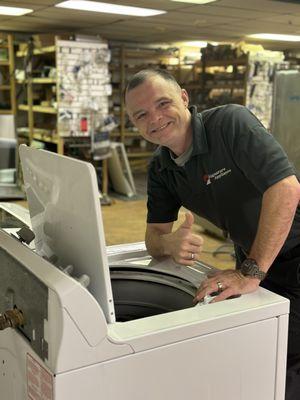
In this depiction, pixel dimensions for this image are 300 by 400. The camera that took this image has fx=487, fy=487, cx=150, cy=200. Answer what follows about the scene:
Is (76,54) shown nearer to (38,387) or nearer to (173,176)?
(173,176)

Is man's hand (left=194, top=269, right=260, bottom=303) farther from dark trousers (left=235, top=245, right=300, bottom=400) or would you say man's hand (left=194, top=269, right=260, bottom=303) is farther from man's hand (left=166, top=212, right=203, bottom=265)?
dark trousers (left=235, top=245, right=300, bottom=400)

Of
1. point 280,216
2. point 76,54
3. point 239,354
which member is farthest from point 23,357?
point 76,54

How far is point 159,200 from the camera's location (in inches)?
74.1

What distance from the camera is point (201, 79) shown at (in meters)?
6.86

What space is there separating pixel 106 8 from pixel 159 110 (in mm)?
3899

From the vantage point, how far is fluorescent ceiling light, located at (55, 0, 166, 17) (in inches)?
190

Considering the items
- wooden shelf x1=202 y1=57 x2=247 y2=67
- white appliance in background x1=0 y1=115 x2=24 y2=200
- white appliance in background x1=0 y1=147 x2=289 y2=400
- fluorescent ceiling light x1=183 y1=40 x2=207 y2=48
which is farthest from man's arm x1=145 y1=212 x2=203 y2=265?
fluorescent ceiling light x1=183 y1=40 x2=207 y2=48

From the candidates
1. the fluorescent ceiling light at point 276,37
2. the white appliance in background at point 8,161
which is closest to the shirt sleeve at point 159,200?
the white appliance in background at point 8,161

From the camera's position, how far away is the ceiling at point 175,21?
487 cm

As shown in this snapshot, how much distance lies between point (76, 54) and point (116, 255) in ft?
16.3

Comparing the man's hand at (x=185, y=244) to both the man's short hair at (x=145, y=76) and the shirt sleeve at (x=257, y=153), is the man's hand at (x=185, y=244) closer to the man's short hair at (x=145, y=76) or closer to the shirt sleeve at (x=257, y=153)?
the shirt sleeve at (x=257, y=153)

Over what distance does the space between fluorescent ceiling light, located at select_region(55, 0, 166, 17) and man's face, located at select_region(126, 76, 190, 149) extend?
3468mm

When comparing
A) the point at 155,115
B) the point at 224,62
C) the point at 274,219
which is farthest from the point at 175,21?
the point at 274,219

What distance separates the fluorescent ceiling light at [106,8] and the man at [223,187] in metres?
3.46
